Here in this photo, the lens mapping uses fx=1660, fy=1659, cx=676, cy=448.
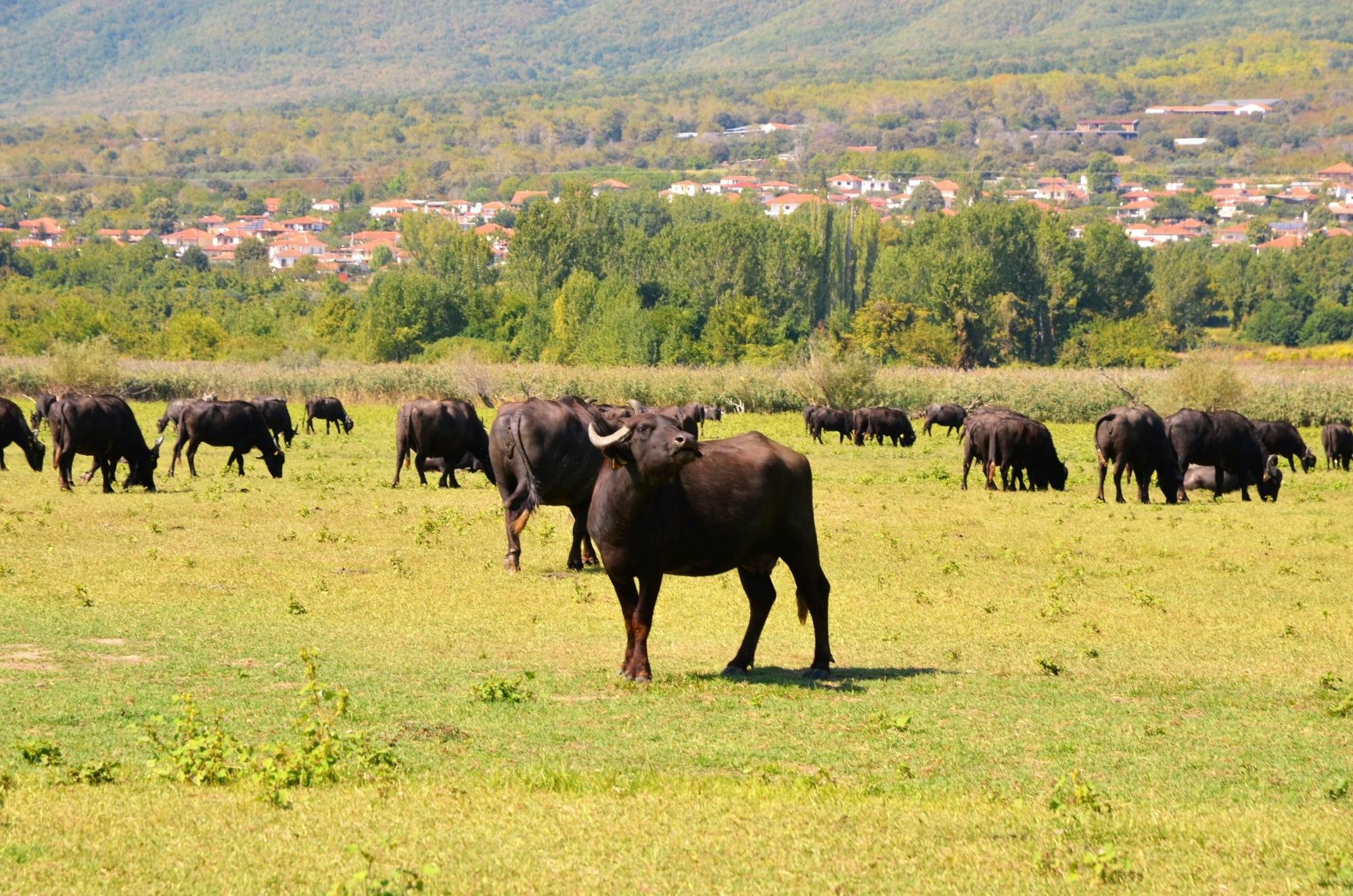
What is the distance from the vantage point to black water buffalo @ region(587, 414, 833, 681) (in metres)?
11.9

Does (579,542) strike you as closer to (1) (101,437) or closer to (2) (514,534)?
(2) (514,534)

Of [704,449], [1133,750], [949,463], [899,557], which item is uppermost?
[704,449]

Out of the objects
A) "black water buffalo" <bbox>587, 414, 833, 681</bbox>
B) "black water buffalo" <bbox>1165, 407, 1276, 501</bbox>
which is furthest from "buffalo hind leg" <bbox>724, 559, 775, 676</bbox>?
"black water buffalo" <bbox>1165, 407, 1276, 501</bbox>

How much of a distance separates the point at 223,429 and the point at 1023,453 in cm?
1441

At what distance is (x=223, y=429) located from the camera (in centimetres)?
2978

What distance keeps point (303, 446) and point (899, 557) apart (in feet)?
74.0

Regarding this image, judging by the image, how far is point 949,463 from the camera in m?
38.7

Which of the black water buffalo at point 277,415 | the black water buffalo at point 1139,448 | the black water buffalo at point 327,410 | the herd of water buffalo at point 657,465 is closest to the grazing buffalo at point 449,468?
the herd of water buffalo at point 657,465

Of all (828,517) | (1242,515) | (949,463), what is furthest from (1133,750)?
(949,463)

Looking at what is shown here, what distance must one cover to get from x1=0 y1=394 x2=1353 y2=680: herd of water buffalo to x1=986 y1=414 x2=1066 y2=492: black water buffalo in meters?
0.03

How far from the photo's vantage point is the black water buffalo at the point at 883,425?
47.2 m

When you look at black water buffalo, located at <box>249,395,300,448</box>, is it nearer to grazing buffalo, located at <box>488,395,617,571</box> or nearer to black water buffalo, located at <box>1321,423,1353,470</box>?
grazing buffalo, located at <box>488,395,617,571</box>

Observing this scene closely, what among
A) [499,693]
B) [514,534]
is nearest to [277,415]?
[514,534]

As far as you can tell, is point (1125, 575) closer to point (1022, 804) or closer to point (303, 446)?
point (1022, 804)
